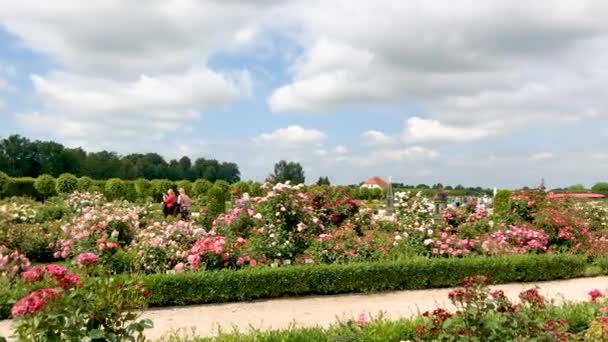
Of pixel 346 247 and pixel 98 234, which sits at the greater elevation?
pixel 98 234

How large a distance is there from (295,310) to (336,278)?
113cm

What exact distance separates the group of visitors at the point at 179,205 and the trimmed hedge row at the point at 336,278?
303 inches

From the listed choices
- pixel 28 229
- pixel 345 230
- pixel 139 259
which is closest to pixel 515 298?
pixel 345 230

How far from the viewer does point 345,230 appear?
10.0m

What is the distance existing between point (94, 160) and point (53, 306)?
262ft

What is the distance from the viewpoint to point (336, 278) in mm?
8125

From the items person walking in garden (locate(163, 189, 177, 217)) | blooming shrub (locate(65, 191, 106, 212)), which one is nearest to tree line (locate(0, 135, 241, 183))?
blooming shrub (locate(65, 191, 106, 212))

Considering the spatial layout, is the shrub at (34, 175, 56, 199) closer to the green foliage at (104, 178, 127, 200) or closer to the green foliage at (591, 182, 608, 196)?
the green foliage at (104, 178, 127, 200)

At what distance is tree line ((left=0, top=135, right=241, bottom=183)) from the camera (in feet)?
224

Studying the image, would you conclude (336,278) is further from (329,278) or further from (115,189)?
(115,189)

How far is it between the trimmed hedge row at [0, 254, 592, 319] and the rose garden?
0.7 inches

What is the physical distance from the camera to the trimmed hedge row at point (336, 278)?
24.5ft

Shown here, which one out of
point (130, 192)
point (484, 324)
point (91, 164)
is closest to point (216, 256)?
point (484, 324)

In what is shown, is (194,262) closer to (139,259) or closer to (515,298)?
(139,259)
